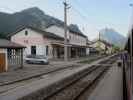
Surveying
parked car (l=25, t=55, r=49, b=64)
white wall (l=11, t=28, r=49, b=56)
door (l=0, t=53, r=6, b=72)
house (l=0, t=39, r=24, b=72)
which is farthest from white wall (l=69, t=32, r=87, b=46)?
door (l=0, t=53, r=6, b=72)

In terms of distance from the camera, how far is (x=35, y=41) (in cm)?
6475

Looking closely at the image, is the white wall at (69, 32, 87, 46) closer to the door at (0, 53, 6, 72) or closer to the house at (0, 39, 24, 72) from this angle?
the house at (0, 39, 24, 72)

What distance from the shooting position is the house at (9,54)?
30750mm

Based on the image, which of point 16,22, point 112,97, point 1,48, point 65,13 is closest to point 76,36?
point 65,13

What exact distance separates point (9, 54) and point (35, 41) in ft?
95.4

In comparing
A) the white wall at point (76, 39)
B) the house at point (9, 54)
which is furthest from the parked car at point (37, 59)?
the white wall at point (76, 39)

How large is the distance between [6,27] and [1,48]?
406 feet

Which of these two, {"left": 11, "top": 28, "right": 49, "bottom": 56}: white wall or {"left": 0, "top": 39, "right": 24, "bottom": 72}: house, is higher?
{"left": 11, "top": 28, "right": 49, "bottom": 56}: white wall

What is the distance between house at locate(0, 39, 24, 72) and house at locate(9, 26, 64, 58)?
82.0 feet

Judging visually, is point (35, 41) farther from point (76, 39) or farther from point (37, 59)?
point (76, 39)

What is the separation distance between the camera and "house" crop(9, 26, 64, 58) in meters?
64.2

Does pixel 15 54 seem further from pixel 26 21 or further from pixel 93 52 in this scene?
pixel 26 21

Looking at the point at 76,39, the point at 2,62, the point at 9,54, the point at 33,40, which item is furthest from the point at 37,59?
the point at 76,39

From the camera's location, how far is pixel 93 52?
128 meters
